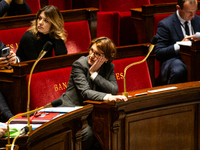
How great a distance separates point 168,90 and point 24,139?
19.0 inches

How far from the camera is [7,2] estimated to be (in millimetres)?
1304

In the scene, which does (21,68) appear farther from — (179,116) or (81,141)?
(179,116)

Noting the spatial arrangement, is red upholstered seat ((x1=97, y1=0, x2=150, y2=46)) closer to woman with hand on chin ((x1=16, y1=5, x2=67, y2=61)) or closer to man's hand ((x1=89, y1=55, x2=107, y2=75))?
woman with hand on chin ((x1=16, y1=5, x2=67, y2=61))

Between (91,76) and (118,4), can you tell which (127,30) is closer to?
(118,4)

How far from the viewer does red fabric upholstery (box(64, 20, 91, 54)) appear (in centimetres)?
142

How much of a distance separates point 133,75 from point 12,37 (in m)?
0.44

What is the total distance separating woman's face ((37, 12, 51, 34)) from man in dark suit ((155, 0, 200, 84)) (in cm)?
45

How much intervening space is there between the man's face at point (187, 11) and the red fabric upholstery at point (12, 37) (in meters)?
0.61

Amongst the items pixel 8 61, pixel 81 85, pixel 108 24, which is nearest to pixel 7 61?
pixel 8 61

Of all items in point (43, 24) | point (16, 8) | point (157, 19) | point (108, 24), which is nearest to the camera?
point (43, 24)

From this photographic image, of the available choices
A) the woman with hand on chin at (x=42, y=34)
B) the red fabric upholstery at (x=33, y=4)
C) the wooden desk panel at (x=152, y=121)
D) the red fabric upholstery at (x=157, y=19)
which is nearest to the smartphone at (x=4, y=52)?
the woman with hand on chin at (x=42, y=34)

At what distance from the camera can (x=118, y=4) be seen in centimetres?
172

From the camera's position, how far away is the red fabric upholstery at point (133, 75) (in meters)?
1.22

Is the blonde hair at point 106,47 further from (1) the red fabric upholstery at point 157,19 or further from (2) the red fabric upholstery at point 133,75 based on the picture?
(1) the red fabric upholstery at point 157,19
